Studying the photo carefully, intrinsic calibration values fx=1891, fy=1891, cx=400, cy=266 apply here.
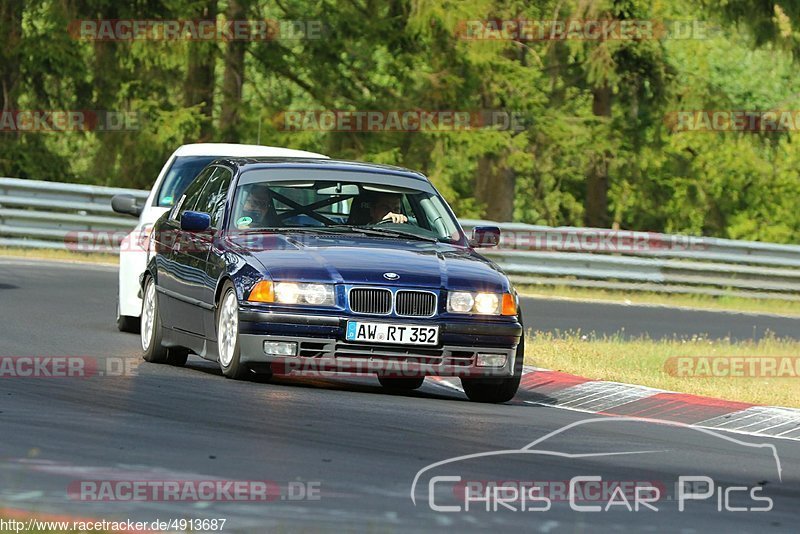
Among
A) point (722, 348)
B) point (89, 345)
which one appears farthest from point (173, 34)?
point (89, 345)

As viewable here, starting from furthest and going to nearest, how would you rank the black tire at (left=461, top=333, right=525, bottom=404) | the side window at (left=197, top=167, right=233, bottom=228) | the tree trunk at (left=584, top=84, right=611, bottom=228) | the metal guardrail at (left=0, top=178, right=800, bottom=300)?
the tree trunk at (left=584, top=84, right=611, bottom=228) < the metal guardrail at (left=0, top=178, right=800, bottom=300) < the side window at (left=197, top=167, right=233, bottom=228) < the black tire at (left=461, top=333, right=525, bottom=404)

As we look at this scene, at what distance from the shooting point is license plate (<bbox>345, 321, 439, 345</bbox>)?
11.7 metres

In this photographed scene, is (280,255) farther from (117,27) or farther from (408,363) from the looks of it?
(117,27)

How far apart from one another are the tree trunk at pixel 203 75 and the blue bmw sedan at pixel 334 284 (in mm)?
22531

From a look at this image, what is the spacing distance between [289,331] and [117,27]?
81.4ft

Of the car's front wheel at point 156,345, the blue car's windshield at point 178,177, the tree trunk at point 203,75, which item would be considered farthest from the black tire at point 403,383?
the tree trunk at point 203,75

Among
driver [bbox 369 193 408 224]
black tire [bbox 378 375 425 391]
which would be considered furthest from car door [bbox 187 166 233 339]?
black tire [bbox 378 375 425 391]

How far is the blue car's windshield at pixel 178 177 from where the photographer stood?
16891 millimetres

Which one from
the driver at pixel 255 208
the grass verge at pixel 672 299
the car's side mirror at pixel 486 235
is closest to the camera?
the driver at pixel 255 208

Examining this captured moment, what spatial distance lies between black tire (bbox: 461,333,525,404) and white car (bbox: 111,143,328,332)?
4077 millimetres

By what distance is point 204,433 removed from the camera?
31.2 ft

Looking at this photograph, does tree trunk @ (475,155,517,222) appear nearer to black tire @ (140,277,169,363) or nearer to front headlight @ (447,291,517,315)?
black tire @ (140,277,169,363)

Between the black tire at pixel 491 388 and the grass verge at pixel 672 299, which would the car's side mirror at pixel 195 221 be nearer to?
the black tire at pixel 491 388

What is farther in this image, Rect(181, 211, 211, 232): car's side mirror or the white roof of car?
the white roof of car
